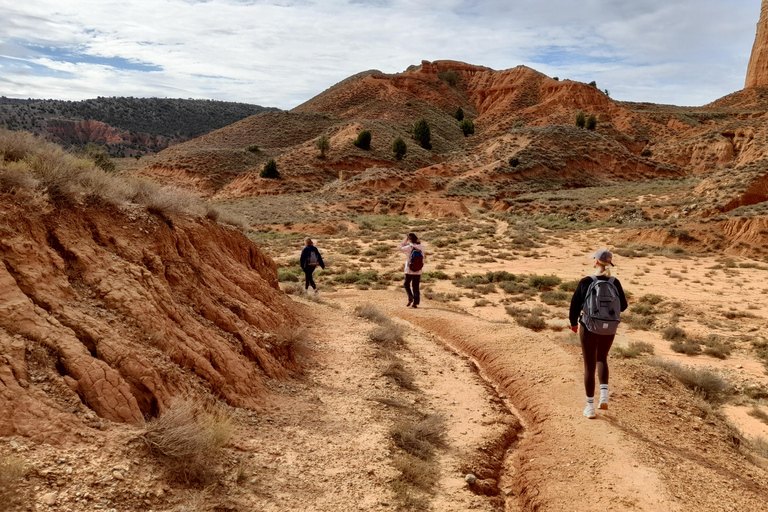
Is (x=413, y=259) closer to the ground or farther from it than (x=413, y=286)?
farther from it

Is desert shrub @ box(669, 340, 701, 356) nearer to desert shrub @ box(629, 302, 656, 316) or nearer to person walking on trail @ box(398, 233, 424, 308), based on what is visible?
desert shrub @ box(629, 302, 656, 316)

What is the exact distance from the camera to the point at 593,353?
5.96 m

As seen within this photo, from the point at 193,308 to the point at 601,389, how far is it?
525 cm

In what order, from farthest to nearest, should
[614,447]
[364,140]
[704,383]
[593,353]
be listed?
[364,140]
[704,383]
[593,353]
[614,447]

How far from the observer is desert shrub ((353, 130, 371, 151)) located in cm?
5722

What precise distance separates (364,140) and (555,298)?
45.1 meters

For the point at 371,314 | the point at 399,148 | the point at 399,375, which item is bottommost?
the point at 399,375

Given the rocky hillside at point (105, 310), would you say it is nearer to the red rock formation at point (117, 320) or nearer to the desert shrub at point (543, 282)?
the red rock formation at point (117, 320)

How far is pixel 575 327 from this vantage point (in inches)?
239

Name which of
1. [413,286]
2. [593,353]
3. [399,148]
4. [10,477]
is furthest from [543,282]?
[399,148]

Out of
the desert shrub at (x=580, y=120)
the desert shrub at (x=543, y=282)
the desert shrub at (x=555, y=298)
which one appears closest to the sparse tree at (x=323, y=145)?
the desert shrub at (x=580, y=120)

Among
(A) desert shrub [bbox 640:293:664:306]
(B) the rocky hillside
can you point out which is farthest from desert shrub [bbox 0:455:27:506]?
(A) desert shrub [bbox 640:293:664:306]

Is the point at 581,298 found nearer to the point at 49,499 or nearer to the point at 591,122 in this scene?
the point at 49,499

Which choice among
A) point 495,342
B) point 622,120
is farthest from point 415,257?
point 622,120
